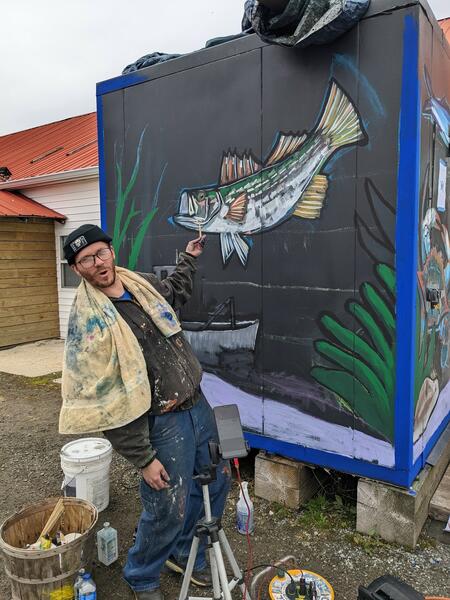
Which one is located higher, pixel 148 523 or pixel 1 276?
pixel 1 276

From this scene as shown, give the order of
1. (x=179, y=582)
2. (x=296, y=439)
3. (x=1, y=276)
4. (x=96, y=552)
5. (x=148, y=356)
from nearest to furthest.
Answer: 1. (x=148, y=356)
2. (x=179, y=582)
3. (x=96, y=552)
4. (x=296, y=439)
5. (x=1, y=276)

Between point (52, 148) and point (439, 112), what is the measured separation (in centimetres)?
1053

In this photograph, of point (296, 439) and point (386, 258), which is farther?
point (296, 439)

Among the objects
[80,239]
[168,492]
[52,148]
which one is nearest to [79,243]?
[80,239]

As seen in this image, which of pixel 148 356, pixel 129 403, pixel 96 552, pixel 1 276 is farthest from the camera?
pixel 1 276

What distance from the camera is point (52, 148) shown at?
38.4 ft

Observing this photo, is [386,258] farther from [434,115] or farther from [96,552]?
[96,552]

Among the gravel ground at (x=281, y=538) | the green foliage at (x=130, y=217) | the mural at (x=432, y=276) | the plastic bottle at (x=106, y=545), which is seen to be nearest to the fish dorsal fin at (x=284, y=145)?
the mural at (x=432, y=276)

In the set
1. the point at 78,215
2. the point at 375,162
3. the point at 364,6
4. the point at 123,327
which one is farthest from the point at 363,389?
the point at 78,215

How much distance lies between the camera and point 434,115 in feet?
10.2

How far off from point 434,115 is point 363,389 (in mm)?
1865

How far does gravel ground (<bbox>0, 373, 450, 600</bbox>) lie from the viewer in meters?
2.72

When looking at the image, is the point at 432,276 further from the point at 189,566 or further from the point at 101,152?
the point at 101,152

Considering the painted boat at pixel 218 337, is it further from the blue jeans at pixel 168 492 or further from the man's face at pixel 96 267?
the man's face at pixel 96 267
